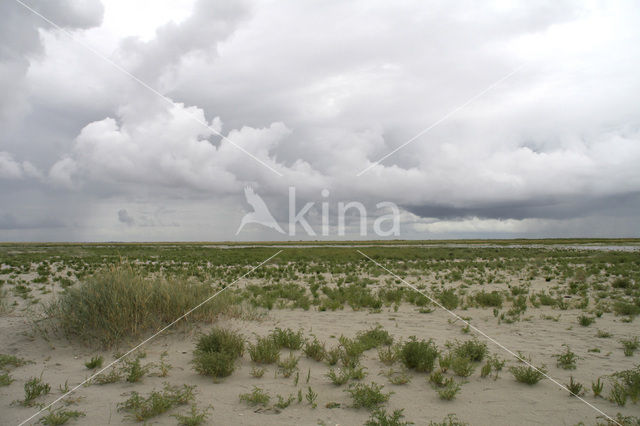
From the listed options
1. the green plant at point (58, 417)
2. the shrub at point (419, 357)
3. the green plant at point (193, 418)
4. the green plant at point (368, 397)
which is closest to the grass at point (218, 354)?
the green plant at point (193, 418)

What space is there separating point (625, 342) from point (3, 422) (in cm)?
1120

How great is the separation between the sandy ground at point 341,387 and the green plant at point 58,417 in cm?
15

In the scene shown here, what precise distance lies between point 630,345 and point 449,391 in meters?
5.19

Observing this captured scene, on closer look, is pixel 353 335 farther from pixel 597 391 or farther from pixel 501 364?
pixel 597 391

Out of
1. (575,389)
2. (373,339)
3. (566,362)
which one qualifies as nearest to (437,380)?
(575,389)

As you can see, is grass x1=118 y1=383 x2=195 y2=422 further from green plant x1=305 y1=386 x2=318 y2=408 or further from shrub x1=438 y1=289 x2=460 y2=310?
shrub x1=438 y1=289 x2=460 y2=310

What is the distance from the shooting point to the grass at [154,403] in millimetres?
4914

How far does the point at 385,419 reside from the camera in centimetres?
464

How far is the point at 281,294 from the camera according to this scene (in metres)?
15.5

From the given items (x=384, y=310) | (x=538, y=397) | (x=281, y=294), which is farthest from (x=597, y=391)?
(x=281, y=294)

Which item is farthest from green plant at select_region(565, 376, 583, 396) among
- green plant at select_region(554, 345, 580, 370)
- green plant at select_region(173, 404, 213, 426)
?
green plant at select_region(173, 404, 213, 426)

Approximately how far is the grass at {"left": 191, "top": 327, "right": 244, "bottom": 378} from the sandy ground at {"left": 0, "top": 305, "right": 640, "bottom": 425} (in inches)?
7.1

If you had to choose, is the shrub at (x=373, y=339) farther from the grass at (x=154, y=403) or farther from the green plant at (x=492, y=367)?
the grass at (x=154, y=403)

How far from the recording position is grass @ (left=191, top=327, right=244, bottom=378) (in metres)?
6.38
